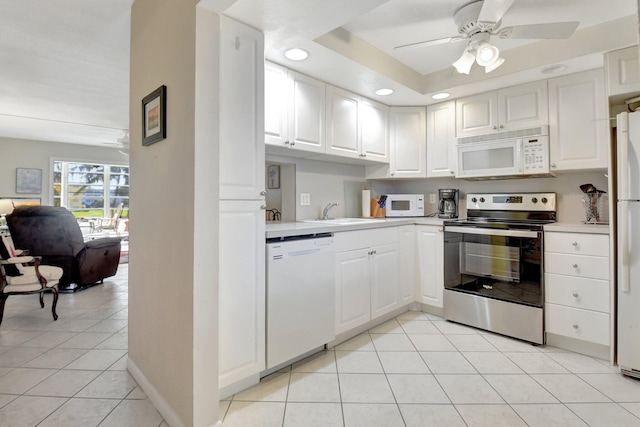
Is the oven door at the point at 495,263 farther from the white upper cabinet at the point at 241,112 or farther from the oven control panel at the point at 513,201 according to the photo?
the white upper cabinet at the point at 241,112

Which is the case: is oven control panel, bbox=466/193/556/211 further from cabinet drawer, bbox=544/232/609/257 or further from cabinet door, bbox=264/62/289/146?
cabinet door, bbox=264/62/289/146

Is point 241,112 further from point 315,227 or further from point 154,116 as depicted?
point 315,227

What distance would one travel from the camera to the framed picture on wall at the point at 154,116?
160cm

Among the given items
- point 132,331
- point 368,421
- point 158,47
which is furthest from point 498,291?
point 158,47

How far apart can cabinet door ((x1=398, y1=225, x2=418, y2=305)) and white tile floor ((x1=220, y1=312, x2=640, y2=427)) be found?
0.59 meters

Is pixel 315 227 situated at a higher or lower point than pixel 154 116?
lower

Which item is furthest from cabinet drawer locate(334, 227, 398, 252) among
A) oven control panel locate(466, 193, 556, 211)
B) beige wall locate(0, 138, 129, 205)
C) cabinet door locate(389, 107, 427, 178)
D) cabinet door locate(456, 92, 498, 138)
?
beige wall locate(0, 138, 129, 205)

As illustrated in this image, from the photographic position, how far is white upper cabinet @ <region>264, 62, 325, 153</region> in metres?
2.26

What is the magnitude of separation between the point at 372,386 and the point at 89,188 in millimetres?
7515

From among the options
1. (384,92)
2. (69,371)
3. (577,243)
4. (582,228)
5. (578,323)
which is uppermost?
(384,92)

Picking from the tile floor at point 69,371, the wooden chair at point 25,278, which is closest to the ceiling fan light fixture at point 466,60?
the tile floor at point 69,371

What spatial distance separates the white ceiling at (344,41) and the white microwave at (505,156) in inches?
18.2

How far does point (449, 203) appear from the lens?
128 inches

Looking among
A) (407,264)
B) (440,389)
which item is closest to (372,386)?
(440,389)
